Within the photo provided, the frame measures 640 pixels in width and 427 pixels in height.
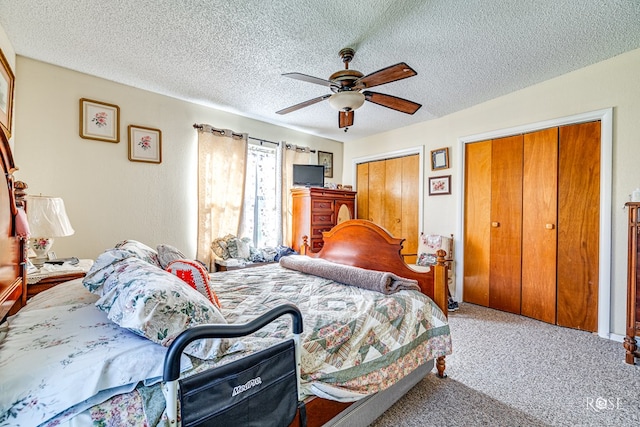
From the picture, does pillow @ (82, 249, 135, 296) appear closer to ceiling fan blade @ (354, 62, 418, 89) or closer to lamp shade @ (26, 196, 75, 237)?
lamp shade @ (26, 196, 75, 237)

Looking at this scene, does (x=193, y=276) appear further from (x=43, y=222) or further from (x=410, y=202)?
(x=410, y=202)

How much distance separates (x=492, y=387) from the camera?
191cm

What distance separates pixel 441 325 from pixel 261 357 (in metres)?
1.42

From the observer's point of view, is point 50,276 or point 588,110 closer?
point 50,276

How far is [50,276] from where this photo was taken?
2031mm

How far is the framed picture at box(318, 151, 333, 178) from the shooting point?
16.7 feet

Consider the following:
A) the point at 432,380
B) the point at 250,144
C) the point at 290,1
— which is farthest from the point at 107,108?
the point at 432,380

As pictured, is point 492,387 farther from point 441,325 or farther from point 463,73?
point 463,73

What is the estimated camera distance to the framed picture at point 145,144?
10.1 feet

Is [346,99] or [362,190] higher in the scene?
[346,99]

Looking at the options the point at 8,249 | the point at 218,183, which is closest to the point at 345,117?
the point at 218,183

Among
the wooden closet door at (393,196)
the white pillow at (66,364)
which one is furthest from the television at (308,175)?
the white pillow at (66,364)

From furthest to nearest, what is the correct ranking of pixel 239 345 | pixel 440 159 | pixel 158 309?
pixel 440 159
pixel 239 345
pixel 158 309

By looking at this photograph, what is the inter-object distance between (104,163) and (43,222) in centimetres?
103
